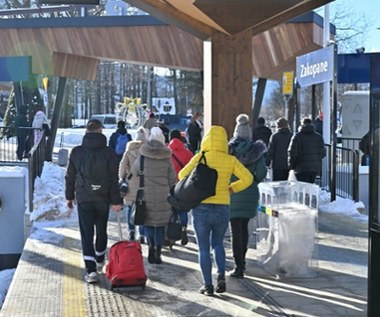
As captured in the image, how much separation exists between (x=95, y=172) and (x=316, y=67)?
7.65 meters

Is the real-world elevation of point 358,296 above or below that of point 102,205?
below

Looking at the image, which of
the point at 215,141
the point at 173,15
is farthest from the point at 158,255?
the point at 173,15

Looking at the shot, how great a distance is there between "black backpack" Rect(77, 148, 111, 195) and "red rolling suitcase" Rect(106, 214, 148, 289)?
0.65m

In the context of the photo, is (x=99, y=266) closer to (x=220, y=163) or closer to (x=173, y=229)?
(x=173, y=229)

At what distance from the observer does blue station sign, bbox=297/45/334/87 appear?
41.9 ft

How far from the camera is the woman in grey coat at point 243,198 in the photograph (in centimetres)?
736

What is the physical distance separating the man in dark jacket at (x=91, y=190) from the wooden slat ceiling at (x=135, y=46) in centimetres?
1135

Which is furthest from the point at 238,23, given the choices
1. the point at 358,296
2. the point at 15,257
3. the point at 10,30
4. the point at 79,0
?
the point at 10,30

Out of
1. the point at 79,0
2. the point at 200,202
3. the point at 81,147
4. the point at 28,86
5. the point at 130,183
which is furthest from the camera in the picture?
the point at 28,86

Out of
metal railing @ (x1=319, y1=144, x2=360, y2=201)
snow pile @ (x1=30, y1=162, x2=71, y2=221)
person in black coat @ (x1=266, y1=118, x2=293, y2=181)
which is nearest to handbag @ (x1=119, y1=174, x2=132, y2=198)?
snow pile @ (x1=30, y1=162, x2=71, y2=221)

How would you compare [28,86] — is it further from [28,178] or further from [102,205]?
[102,205]

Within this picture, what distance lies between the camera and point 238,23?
8.60m

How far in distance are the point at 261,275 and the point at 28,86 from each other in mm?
16251

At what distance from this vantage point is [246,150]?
292 inches
